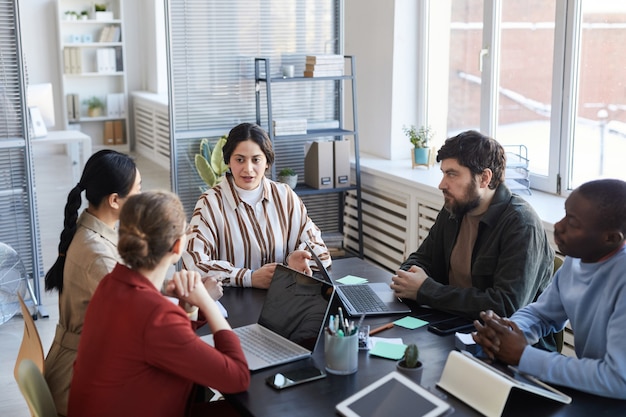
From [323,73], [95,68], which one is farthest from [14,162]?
[95,68]

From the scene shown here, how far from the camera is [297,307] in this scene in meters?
2.26

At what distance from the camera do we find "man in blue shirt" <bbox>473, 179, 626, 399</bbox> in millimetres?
1832

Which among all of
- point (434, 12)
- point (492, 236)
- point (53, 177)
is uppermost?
point (434, 12)

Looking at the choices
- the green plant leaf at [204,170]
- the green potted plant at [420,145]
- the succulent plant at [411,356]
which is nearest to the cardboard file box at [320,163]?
the green potted plant at [420,145]

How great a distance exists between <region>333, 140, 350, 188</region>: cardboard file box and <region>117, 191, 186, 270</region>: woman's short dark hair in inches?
121

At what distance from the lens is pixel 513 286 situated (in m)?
2.39

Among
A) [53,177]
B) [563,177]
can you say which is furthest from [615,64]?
[53,177]

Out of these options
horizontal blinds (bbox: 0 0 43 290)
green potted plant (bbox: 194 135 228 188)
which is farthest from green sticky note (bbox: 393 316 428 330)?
horizontal blinds (bbox: 0 0 43 290)

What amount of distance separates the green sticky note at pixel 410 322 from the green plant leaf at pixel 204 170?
2.50 m

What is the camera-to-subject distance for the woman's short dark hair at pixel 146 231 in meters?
1.87

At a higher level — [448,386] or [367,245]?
[448,386]

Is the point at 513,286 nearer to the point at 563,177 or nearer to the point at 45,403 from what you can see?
the point at 45,403

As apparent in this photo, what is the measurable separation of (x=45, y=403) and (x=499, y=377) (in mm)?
1149

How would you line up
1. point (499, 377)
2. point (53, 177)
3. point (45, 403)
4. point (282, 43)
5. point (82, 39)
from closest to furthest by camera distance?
point (499, 377) → point (45, 403) → point (282, 43) → point (53, 177) → point (82, 39)
